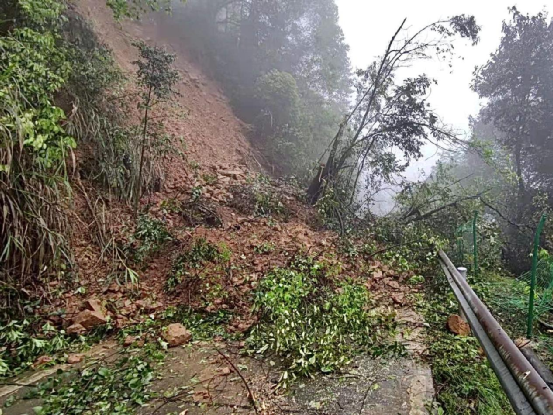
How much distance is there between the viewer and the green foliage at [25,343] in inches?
108

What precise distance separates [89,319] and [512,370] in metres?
3.35

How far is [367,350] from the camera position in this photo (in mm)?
2871

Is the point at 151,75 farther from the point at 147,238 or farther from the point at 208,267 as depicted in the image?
the point at 208,267

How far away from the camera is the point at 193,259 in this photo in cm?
436

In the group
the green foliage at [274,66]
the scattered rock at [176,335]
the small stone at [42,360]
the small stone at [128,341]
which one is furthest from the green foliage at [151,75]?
the green foliage at [274,66]

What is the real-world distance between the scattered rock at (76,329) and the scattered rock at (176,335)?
0.79 meters

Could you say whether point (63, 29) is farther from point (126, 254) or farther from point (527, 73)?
point (527, 73)

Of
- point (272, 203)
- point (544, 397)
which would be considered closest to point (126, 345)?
point (544, 397)

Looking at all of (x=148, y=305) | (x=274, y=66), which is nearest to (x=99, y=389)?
(x=148, y=305)

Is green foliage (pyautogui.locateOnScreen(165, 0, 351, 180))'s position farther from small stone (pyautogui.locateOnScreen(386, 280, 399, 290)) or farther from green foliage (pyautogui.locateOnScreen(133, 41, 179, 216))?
small stone (pyautogui.locateOnScreen(386, 280, 399, 290))

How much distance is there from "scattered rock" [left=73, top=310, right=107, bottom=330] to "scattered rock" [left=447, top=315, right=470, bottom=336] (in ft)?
10.7

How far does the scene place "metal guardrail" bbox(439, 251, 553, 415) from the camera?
1.14 metres

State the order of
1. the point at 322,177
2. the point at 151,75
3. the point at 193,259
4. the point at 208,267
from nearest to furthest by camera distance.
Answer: the point at 208,267 → the point at 193,259 → the point at 151,75 → the point at 322,177

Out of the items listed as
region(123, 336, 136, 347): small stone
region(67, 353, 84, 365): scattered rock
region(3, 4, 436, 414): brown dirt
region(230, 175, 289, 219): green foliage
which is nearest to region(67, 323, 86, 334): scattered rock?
region(3, 4, 436, 414): brown dirt
